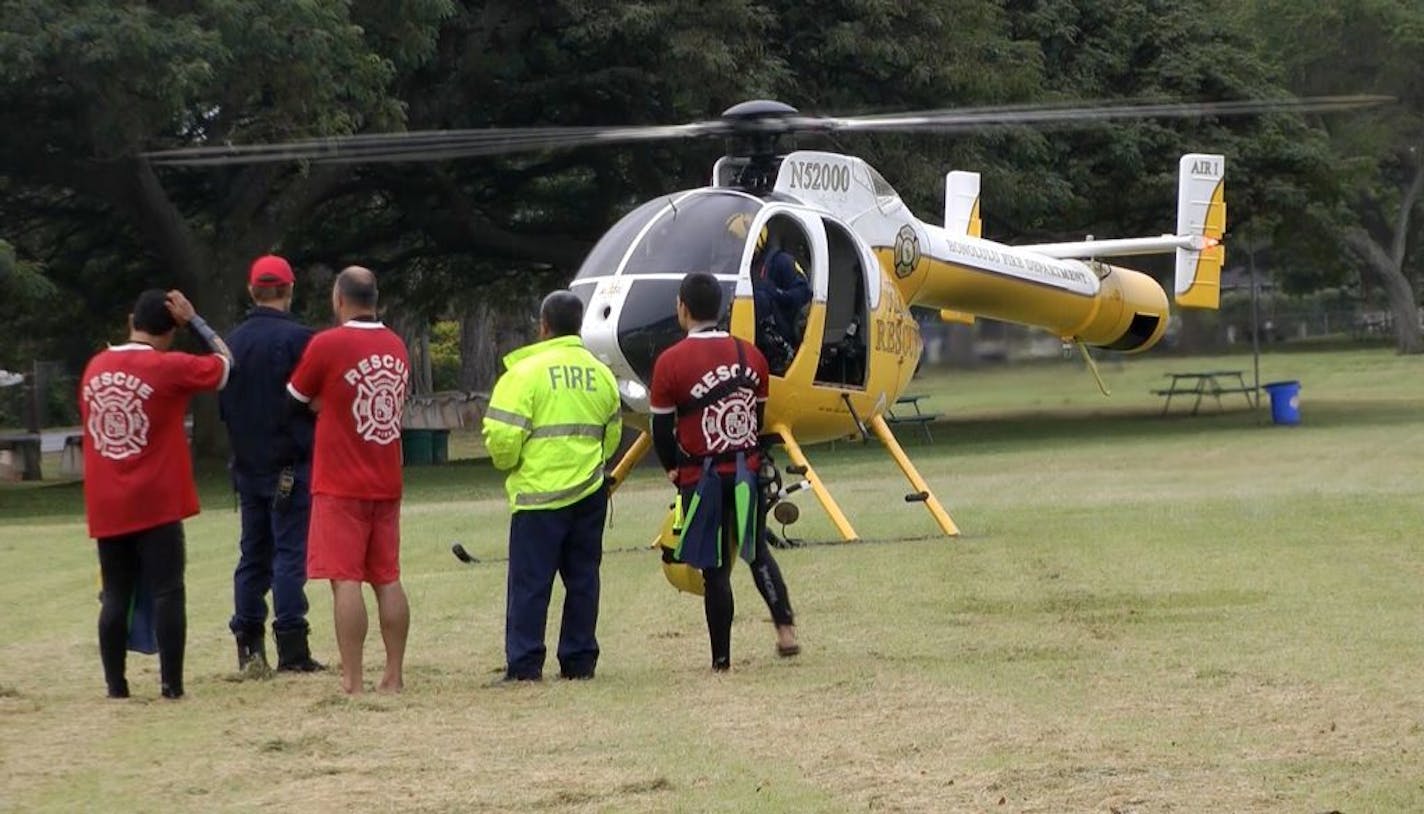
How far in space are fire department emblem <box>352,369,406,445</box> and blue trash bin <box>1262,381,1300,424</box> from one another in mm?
29343

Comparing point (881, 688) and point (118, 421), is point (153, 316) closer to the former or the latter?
point (118, 421)

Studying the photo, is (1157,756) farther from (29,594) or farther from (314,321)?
(314,321)

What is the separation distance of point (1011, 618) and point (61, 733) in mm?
5371

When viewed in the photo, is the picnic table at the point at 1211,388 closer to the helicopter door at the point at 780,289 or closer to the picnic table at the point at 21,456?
the helicopter door at the point at 780,289

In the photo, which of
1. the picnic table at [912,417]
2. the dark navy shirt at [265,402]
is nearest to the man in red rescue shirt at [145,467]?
the dark navy shirt at [265,402]

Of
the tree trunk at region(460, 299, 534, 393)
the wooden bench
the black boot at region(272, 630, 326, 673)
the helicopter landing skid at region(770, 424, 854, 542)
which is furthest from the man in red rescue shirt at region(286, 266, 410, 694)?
the tree trunk at region(460, 299, 534, 393)

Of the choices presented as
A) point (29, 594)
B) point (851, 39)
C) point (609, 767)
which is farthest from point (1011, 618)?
point (851, 39)

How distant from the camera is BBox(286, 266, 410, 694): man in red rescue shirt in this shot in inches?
372

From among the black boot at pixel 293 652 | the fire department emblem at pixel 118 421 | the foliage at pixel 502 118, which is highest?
the foliage at pixel 502 118

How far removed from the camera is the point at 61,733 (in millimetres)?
8656

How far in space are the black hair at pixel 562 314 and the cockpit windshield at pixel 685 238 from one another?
216 inches

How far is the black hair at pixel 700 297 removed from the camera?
33.8 ft

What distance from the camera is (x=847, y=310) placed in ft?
56.2

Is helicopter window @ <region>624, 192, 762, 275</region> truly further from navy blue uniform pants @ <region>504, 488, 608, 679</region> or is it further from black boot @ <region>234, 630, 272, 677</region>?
black boot @ <region>234, 630, 272, 677</region>
